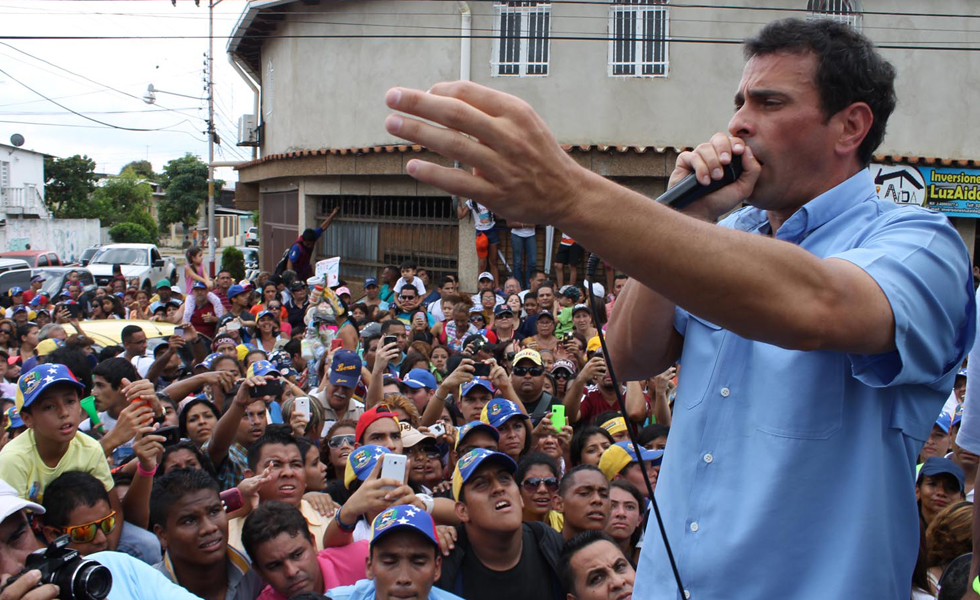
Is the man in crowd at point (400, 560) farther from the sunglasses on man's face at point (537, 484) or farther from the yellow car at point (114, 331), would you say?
the yellow car at point (114, 331)

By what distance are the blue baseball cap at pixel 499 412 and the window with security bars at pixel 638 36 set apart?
33.9 feet

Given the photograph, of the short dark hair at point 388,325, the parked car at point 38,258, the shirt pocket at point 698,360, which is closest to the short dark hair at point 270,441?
the shirt pocket at point 698,360

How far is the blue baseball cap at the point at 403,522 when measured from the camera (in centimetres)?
396

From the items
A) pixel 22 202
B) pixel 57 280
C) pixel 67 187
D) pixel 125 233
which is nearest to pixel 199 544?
pixel 57 280

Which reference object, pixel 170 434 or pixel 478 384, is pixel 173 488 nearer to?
pixel 170 434

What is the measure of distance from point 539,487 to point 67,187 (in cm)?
6163

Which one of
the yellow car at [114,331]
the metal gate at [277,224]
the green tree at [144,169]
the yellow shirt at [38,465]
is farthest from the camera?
the green tree at [144,169]

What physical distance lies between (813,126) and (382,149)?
1484 cm

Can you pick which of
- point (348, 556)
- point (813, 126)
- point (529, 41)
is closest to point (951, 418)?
point (348, 556)

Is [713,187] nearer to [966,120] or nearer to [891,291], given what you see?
[891,291]

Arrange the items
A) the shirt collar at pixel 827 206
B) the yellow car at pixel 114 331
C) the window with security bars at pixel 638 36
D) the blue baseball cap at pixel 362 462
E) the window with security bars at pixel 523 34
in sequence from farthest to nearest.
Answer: the window with security bars at pixel 523 34 → the window with security bars at pixel 638 36 → the yellow car at pixel 114 331 → the blue baseball cap at pixel 362 462 → the shirt collar at pixel 827 206

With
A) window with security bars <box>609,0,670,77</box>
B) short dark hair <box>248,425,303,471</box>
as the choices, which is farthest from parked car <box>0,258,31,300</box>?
short dark hair <box>248,425,303,471</box>

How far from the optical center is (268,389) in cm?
630

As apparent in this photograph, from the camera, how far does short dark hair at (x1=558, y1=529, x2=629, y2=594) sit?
170 inches
